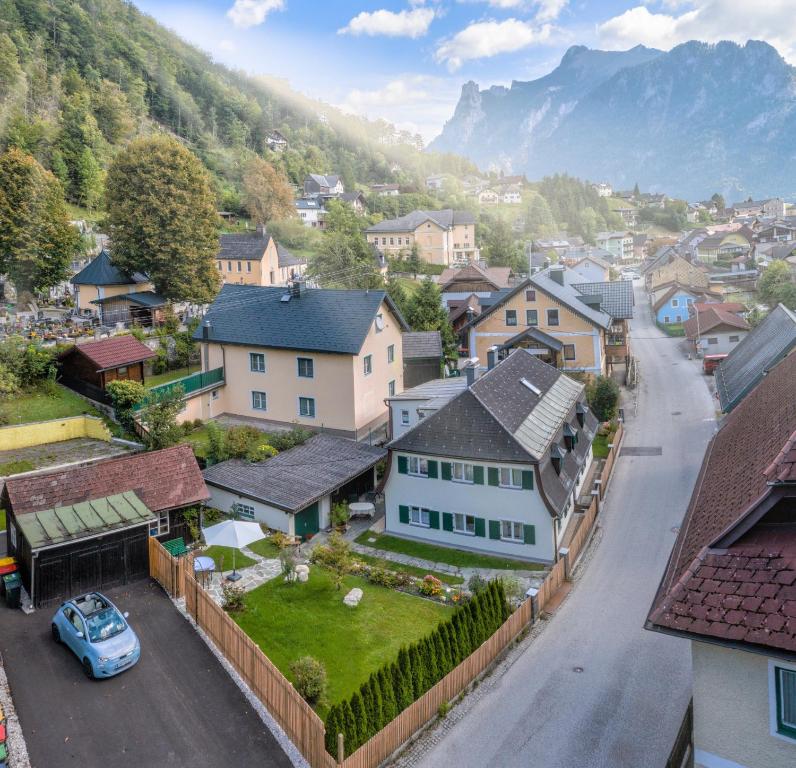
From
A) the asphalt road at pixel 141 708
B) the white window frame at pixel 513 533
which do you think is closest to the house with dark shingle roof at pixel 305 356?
the white window frame at pixel 513 533

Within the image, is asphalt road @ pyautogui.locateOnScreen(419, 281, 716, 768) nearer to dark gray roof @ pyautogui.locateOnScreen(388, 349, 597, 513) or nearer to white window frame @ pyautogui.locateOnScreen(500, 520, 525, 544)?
white window frame @ pyautogui.locateOnScreen(500, 520, 525, 544)

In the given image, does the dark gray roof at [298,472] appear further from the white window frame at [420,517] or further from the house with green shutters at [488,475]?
the white window frame at [420,517]

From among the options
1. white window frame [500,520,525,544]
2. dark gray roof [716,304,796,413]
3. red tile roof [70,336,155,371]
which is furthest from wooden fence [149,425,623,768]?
red tile roof [70,336,155,371]

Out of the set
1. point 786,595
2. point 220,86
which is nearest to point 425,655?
point 786,595

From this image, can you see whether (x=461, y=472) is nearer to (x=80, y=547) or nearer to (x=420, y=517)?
(x=420, y=517)

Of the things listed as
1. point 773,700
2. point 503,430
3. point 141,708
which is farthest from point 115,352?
point 773,700
